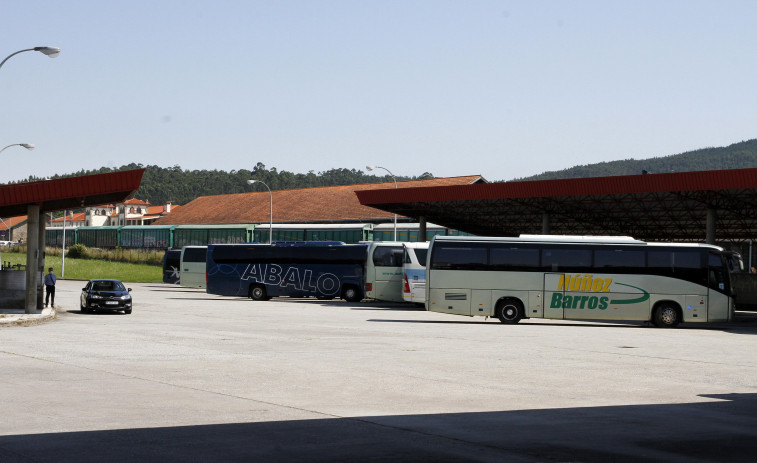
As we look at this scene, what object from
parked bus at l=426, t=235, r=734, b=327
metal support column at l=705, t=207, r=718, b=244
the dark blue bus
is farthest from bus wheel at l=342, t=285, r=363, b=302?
metal support column at l=705, t=207, r=718, b=244

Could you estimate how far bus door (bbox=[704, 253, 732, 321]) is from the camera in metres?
30.0

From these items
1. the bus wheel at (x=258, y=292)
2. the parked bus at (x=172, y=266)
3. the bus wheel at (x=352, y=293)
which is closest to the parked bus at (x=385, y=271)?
the bus wheel at (x=352, y=293)

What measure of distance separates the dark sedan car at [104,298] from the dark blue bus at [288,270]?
521 inches

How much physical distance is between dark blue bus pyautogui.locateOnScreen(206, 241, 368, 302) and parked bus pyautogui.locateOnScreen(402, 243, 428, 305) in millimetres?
4415

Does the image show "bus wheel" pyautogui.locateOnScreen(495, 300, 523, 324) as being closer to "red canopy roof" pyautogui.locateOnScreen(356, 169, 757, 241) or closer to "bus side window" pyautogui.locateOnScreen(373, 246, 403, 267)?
"red canopy roof" pyautogui.locateOnScreen(356, 169, 757, 241)

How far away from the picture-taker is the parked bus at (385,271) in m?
41.8

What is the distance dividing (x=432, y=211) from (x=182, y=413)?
42.1 m

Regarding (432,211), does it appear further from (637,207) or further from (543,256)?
(543,256)

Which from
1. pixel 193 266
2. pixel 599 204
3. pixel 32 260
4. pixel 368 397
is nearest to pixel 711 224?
pixel 599 204

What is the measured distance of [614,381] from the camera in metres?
14.2

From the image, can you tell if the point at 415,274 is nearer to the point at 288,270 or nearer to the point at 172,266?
the point at 288,270

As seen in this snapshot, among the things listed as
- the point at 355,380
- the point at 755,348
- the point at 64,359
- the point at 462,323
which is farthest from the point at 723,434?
the point at 462,323

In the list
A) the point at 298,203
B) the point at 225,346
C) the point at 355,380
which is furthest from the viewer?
the point at 298,203

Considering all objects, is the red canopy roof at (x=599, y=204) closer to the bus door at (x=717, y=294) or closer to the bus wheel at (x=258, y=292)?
the bus door at (x=717, y=294)
